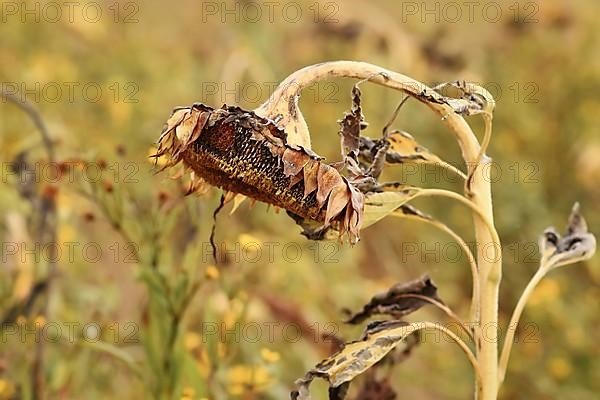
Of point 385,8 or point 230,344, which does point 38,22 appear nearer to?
point 385,8

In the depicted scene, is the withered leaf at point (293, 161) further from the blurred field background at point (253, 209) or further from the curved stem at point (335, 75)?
the blurred field background at point (253, 209)

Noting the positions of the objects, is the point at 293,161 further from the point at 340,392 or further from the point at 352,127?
the point at 340,392

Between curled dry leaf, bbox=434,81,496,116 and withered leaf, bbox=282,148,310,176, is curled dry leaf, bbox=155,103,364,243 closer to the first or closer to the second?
withered leaf, bbox=282,148,310,176

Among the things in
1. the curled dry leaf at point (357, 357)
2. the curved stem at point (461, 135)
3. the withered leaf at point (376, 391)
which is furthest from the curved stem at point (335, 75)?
the withered leaf at point (376, 391)

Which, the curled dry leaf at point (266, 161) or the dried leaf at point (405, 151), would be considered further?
the dried leaf at point (405, 151)

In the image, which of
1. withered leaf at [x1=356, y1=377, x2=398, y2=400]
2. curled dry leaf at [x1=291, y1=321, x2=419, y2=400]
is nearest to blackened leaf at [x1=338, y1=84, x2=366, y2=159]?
curled dry leaf at [x1=291, y1=321, x2=419, y2=400]

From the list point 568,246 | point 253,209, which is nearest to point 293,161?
point 568,246
